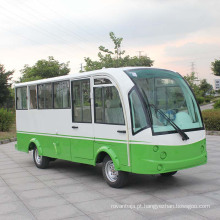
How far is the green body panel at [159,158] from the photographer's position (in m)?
6.65

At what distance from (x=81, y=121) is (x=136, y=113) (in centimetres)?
196

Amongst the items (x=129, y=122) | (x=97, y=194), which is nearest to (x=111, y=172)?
(x=97, y=194)

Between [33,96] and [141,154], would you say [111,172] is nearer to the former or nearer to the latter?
[141,154]

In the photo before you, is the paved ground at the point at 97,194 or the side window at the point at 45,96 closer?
the paved ground at the point at 97,194

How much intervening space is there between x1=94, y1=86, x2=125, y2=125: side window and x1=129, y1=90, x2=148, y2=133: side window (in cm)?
32

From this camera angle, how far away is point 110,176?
25.1 ft

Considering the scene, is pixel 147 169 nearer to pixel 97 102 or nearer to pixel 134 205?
pixel 134 205

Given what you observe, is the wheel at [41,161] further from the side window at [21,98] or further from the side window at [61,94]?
the side window at [61,94]

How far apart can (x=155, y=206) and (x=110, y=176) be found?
1816 millimetres

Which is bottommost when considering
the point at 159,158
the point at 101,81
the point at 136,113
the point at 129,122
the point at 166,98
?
the point at 159,158

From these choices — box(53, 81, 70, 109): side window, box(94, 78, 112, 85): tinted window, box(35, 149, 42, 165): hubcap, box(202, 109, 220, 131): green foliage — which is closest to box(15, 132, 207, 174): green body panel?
box(53, 81, 70, 109): side window

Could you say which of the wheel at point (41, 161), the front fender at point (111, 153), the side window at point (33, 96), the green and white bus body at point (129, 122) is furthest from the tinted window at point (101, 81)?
the wheel at point (41, 161)

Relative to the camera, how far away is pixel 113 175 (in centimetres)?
761

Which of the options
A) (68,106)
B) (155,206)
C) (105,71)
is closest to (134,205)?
(155,206)
